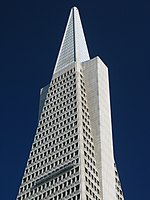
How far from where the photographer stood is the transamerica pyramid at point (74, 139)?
119688 millimetres

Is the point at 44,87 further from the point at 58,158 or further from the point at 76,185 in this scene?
the point at 76,185

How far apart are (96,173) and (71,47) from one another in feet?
148

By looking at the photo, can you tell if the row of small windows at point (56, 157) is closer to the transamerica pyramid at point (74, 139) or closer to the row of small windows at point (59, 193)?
the transamerica pyramid at point (74, 139)

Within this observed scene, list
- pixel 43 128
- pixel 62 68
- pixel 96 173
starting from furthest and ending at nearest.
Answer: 1. pixel 62 68
2. pixel 43 128
3. pixel 96 173

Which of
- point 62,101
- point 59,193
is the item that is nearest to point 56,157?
point 59,193

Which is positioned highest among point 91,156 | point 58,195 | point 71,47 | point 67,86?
point 71,47

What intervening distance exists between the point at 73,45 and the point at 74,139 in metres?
37.7

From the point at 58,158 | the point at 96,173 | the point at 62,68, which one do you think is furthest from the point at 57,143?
the point at 62,68

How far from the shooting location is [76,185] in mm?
115625

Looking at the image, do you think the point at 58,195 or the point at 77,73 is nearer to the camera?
the point at 58,195

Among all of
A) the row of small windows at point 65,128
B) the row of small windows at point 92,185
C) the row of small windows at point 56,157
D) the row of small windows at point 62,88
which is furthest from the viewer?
the row of small windows at point 62,88

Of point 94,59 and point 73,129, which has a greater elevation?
point 94,59

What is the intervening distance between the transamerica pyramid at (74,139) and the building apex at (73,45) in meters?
0.40

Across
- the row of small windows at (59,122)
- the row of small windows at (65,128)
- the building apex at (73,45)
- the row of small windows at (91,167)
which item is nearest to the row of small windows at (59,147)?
the row of small windows at (65,128)
